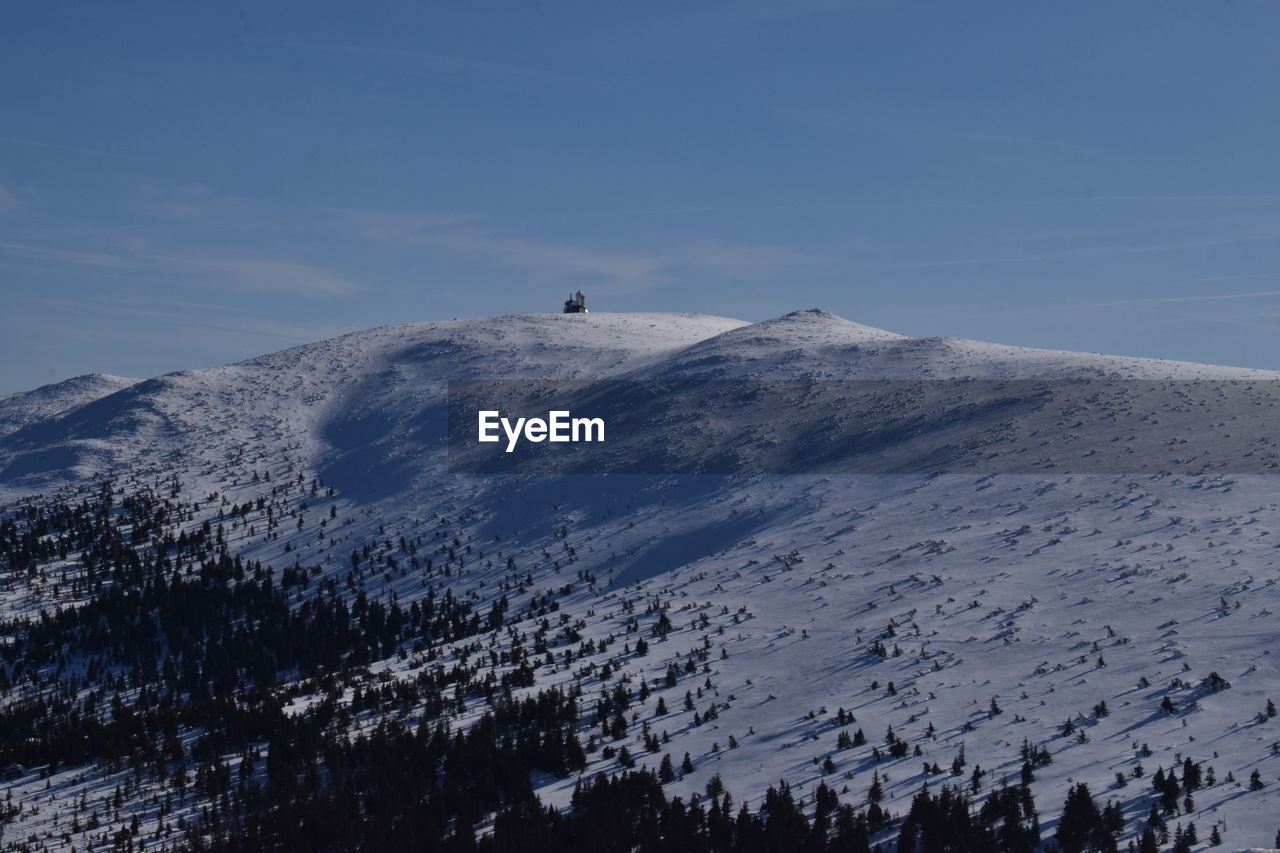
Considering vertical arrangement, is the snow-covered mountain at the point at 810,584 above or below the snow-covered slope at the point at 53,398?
below

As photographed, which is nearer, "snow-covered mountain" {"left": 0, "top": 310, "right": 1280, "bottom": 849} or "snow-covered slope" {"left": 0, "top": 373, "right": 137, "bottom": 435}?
"snow-covered mountain" {"left": 0, "top": 310, "right": 1280, "bottom": 849}

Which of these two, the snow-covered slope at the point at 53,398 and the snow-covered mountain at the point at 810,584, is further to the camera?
the snow-covered slope at the point at 53,398

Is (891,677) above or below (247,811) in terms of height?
above

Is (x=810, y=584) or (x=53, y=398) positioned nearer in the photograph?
(x=810, y=584)

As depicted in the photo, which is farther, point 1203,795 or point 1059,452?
point 1059,452

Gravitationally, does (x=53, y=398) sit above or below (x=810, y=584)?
above

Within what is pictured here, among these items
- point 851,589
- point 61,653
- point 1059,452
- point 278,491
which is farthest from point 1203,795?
point 278,491

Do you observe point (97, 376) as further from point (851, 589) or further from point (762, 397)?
point (851, 589)

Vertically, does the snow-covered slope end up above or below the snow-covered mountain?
above
